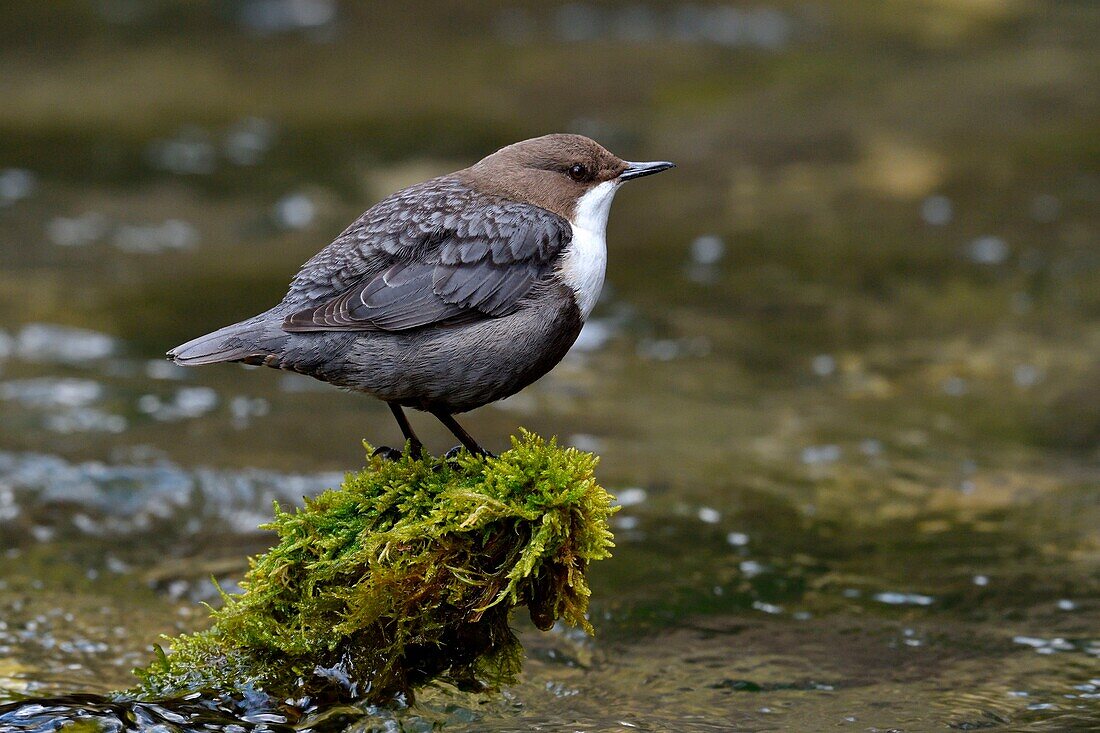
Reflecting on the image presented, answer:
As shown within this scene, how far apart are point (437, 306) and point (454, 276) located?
0.11m

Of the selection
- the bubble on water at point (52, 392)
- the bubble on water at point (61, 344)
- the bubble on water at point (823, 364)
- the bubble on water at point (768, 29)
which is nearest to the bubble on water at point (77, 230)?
the bubble on water at point (61, 344)

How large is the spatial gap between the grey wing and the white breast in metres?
0.05

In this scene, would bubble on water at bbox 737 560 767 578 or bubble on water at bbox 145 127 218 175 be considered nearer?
bubble on water at bbox 737 560 767 578

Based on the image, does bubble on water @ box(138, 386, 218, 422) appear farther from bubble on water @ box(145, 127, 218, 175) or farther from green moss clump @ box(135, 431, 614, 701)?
bubble on water @ box(145, 127, 218, 175)

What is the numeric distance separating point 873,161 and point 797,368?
14.8 feet

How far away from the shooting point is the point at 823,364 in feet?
27.7

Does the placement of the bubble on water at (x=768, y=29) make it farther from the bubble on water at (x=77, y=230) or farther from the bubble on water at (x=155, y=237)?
the bubble on water at (x=77, y=230)

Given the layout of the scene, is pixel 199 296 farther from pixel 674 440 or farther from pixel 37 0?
pixel 37 0

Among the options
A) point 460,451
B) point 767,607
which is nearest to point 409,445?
point 460,451

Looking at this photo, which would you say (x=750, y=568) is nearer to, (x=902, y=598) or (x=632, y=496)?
(x=902, y=598)

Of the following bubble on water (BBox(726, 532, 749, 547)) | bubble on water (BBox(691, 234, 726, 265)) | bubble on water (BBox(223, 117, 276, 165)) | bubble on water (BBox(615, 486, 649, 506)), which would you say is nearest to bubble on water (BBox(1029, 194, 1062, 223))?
bubble on water (BBox(691, 234, 726, 265))

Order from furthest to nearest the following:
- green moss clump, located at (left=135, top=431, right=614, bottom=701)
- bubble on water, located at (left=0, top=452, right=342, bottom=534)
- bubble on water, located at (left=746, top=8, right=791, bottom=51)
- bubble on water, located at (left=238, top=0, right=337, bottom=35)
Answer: bubble on water, located at (left=238, top=0, right=337, bottom=35) < bubble on water, located at (left=746, top=8, right=791, bottom=51) < bubble on water, located at (left=0, top=452, right=342, bottom=534) < green moss clump, located at (left=135, top=431, right=614, bottom=701)

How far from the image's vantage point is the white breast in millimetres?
4004

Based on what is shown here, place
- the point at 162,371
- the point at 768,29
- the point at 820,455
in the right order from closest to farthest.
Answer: the point at 820,455 → the point at 162,371 → the point at 768,29
